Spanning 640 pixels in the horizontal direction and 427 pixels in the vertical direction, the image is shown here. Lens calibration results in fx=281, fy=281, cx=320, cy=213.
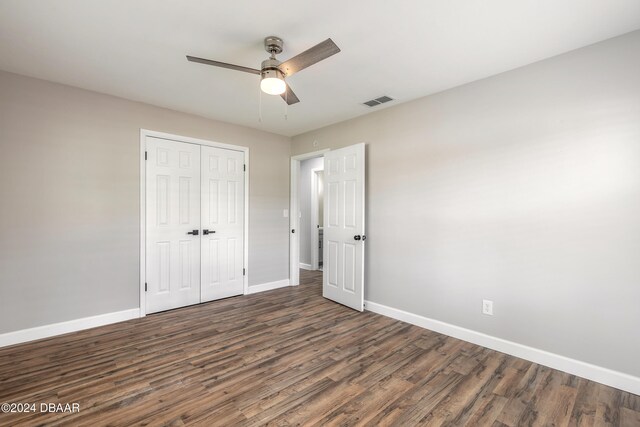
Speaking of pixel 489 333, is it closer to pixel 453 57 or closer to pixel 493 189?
pixel 493 189

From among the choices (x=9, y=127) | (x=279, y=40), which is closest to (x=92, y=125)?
(x=9, y=127)

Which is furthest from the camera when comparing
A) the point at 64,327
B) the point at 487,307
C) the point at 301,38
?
the point at 64,327

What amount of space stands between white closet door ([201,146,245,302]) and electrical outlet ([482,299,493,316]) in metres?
3.23

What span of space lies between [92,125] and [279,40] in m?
2.47

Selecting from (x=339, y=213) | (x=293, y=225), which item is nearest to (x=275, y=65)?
(x=339, y=213)

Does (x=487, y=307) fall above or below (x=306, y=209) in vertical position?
below

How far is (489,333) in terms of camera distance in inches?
107

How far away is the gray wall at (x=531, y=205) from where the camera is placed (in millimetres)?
2102

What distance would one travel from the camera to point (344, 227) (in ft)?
12.7

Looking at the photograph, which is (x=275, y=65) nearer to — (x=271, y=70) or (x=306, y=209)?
(x=271, y=70)

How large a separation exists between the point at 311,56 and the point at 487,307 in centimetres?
271

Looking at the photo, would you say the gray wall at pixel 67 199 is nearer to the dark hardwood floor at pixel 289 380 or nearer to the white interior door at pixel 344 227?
the dark hardwood floor at pixel 289 380

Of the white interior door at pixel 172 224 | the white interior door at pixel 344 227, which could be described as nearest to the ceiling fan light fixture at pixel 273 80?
the white interior door at pixel 344 227

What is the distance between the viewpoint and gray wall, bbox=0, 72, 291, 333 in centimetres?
271
